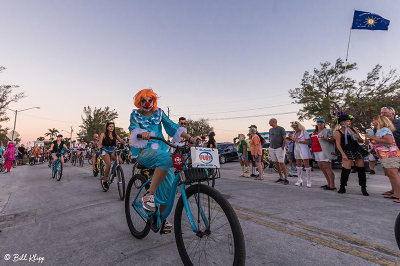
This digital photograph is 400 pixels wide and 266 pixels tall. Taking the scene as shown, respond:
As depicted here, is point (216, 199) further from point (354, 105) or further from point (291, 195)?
point (354, 105)

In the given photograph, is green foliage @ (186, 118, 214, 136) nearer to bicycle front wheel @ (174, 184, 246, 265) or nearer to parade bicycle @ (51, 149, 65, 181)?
parade bicycle @ (51, 149, 65, 181)

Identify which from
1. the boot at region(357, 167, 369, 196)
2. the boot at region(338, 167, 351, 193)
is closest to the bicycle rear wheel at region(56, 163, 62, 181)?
the boot at region(338, 167, 351, 193)

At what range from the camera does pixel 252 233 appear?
109 inches

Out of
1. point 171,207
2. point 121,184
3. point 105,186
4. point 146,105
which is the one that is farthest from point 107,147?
point 171,207

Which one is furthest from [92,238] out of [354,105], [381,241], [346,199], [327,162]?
[354,105]

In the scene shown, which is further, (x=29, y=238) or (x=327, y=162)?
(x=327, y=162)

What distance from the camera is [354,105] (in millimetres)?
27500

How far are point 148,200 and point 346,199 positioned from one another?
14.9 ft

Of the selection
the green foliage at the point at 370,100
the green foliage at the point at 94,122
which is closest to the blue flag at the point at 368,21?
the green foliage at the point at 370,100

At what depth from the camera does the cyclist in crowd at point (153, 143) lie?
2.44 metres

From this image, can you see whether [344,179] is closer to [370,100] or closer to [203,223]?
[203,223]

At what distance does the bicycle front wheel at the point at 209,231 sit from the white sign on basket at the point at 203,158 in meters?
0.19

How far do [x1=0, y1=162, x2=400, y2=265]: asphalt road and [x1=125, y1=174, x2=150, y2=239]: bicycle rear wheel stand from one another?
0.33 feet

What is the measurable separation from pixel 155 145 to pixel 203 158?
0.99 metres
